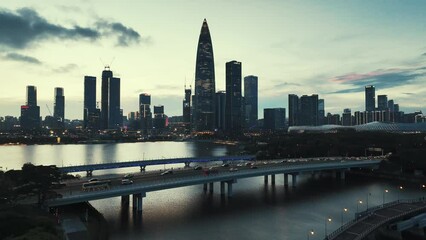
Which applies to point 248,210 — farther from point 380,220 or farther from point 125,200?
point 380,220

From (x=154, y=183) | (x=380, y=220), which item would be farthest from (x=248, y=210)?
(x=380, y=220)

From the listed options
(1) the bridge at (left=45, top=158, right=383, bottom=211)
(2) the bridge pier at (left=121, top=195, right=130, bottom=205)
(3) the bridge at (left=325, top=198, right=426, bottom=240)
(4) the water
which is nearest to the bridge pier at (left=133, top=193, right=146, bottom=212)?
(1) the bridge at (left=45, top=158, right=383, bottom=211)

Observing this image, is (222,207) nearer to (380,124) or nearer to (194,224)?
(194,224)

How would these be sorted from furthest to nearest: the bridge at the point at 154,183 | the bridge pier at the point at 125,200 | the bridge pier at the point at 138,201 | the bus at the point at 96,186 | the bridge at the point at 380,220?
the bridge pier at the point at 125,200
the bridge pier at the point at 138,201
the bus at the point at 96,186
the bridge at the point at 154,183
the bridge at the point at 380,220

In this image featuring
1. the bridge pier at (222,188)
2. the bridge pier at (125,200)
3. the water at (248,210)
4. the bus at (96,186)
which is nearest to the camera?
the water at (248,210)

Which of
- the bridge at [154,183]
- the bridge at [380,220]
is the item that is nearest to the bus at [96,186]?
the bridge at [154,183]

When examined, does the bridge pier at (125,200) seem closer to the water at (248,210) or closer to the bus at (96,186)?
the water at (248,210)

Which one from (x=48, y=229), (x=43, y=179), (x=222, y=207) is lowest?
(x=222, y=207)

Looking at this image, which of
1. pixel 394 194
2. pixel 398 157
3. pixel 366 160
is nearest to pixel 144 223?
pixel 394 194
